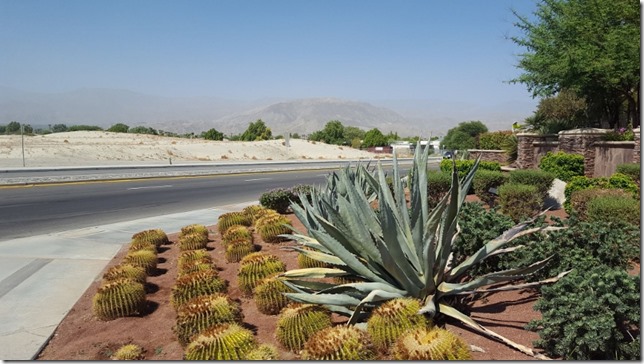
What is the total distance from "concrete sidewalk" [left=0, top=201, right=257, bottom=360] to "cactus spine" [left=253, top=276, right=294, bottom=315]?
212 centimetres

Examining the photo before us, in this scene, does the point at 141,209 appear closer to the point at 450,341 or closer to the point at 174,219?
the point at 174,219

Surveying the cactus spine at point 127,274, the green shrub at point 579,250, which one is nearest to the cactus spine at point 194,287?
the cactus spine at point 127,274

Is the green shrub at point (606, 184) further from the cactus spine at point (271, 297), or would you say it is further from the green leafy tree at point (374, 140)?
the green leafy tree at point (374, 140)

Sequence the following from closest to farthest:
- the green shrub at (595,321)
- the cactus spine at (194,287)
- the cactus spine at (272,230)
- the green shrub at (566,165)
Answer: the green shrub at (595,321), the cactus spine at (194,287), the cactus spine at (272,230), the green shrub at (566,165)

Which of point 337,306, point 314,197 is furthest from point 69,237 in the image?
point 337,306

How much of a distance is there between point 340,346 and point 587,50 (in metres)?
16.9

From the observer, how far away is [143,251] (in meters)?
7.91

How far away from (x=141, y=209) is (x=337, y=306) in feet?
39.3

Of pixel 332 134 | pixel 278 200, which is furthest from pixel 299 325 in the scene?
pixel 332 134

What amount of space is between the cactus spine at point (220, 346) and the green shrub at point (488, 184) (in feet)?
27.9

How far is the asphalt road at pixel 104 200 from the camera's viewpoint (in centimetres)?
1298

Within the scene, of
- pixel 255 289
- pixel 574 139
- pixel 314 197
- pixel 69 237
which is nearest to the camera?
pixel 255 289

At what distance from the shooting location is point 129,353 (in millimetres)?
4770

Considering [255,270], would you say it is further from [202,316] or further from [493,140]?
[493,140]
